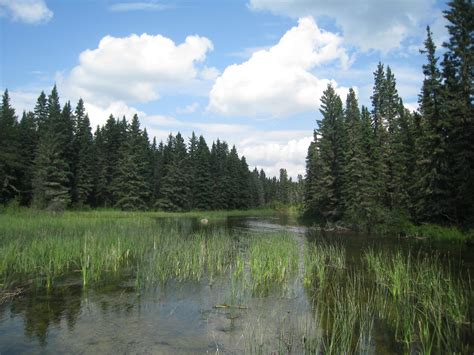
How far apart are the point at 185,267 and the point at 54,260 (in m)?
4.18

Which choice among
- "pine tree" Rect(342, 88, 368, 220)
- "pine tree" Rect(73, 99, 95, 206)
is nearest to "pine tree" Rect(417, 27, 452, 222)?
"pine tree" Rect(342, 88, 368, 220)

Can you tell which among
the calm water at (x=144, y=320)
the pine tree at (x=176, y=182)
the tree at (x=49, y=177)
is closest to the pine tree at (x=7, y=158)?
the tree at (x=49, y=177)

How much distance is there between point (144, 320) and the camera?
7.72 m

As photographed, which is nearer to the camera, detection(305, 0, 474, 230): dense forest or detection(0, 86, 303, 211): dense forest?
detection(305, 0, 474, 230): dense forest

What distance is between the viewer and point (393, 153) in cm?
3884

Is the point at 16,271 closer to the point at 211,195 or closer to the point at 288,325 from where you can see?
the point at 288,325

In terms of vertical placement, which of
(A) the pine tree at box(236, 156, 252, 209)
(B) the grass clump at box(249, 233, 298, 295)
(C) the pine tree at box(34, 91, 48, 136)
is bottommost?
(B) the grass clump at box(249, 233, 298, 295)

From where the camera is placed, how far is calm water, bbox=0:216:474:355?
638 cm

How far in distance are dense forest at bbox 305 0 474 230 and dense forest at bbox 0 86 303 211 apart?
28.3 metres

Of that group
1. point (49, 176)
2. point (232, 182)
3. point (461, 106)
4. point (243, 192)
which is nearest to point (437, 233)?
point (461, 106)

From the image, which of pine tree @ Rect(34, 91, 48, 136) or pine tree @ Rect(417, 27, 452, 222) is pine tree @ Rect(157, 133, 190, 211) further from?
pine tree @ Rect(417, 27, 452, 222)

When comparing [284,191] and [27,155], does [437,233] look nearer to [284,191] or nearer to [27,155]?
[27,155]

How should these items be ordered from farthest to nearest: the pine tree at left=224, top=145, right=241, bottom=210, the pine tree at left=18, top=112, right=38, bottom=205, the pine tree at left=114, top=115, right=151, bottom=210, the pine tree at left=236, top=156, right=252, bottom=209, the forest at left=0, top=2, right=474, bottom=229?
the pine tree at left=236, top=156, right=252, bottom=209, the pine tree at left=224, top=145, right=241, bottom=210, the pine tree at left=114, top=115, right=151, bottom=210, the pine tree at left=18, top=112, right=38, bottom=205, the forest at left=0, top=2, right=474, bottom=229

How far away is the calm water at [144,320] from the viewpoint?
6383mm
